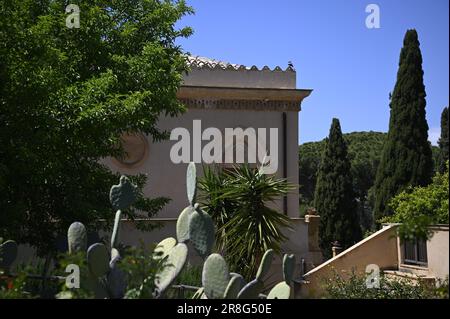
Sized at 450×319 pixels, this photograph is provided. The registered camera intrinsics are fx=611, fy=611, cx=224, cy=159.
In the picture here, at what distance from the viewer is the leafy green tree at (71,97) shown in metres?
9.77

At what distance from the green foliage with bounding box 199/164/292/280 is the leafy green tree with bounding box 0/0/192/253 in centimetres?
139

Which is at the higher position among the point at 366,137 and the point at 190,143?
the point at 366,137

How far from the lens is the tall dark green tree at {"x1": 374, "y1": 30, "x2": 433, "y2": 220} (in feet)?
65.3

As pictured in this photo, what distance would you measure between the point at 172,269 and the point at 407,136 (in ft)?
51.1

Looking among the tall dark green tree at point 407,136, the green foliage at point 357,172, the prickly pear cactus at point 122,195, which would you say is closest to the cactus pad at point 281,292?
the prickly pear cactus at point 122,195

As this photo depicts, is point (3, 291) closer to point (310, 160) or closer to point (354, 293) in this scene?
point (354, 293)

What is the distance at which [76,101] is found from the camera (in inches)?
402

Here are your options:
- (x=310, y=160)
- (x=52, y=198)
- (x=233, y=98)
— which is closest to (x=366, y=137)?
(x=310, y=160)

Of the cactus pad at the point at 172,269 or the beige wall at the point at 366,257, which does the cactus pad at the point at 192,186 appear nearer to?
the cactus pad at the point at 172,269

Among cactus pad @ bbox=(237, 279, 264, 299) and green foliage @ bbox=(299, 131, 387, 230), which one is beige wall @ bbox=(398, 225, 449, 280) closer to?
cactus pad @ bbox=(237, 279, 264, 299)

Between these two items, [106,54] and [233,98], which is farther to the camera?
[233,98]

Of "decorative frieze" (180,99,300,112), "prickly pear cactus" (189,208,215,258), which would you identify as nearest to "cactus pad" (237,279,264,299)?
"prickly pear cactus" (189,208,215,258)

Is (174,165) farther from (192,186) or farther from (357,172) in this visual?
(357,172)

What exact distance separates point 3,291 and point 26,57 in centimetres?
534
